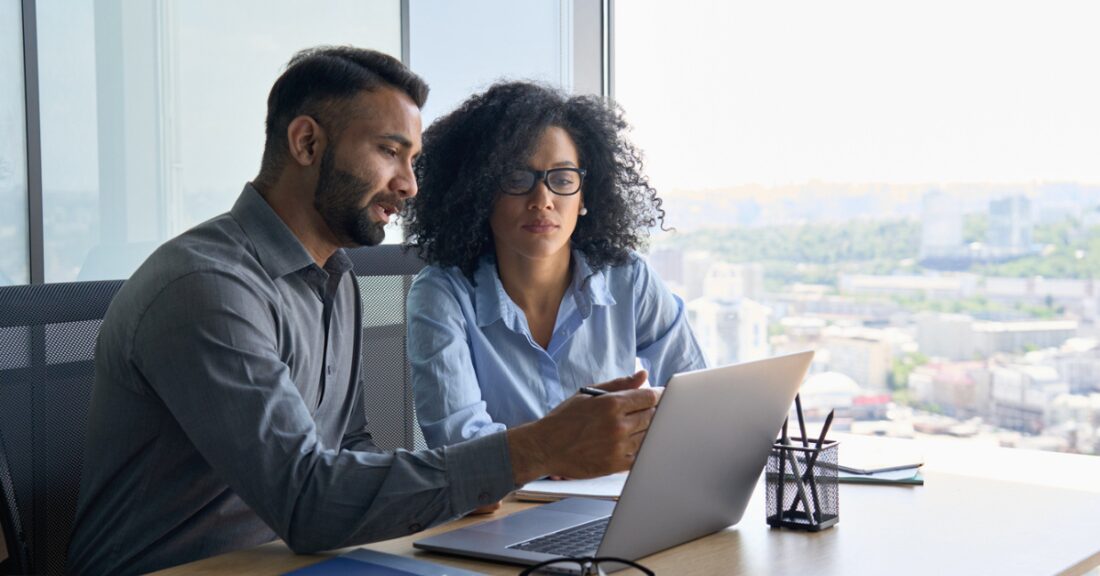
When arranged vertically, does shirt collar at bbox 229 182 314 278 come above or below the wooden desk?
above

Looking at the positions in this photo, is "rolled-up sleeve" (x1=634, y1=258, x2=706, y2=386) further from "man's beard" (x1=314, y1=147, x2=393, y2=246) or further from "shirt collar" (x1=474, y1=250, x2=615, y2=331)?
"man's beard" (x1=314, y1=147, x2=393, y2=246)

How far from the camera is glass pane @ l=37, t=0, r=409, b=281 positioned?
2305 millimetres

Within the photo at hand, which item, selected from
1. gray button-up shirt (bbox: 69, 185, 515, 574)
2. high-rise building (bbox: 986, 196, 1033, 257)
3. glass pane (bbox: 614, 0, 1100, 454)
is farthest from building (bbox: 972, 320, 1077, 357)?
gray button-up shirt (bbox: 69, 185, 515, 574)

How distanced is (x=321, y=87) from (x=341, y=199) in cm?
17

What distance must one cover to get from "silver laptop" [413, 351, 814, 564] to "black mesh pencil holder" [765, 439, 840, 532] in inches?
1.1

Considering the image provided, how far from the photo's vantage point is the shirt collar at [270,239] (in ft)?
4.91

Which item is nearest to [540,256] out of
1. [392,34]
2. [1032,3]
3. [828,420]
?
[828,420]

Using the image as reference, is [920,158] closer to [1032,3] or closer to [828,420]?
[1032,3]

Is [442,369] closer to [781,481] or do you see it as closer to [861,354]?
[781,481]

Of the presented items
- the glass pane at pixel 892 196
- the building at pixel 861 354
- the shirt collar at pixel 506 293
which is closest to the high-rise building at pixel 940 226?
the glass pane at pixel 892 196

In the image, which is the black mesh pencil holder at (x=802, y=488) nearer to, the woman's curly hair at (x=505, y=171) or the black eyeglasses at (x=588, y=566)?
the black eyeglasses at (x=588, y=566)

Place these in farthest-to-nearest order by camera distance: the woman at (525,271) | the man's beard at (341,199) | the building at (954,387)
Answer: the building at (954,387), the woman at (525,271), the man's beard at (341,199)

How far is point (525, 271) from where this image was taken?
2109mm

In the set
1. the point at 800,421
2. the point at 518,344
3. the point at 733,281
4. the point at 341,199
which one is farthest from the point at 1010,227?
the point at 341,199
